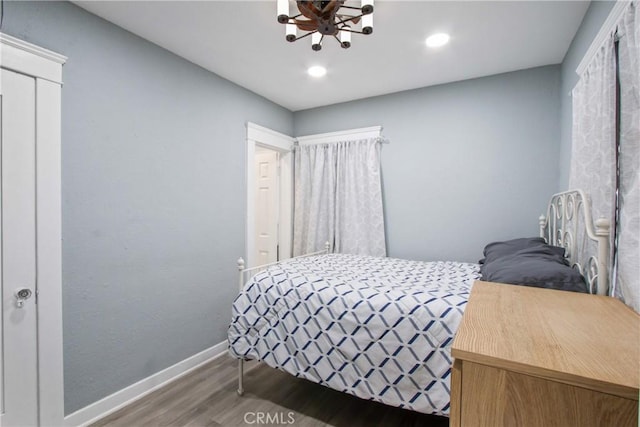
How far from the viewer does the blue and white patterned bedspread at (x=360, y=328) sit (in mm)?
1565

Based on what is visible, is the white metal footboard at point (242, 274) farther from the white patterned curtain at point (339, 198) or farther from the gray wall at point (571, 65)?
the gray wall at point (571, 65)

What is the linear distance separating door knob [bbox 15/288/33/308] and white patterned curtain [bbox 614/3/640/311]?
9.30 feet

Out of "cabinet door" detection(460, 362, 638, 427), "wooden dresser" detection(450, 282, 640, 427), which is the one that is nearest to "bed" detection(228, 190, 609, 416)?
"wooden dresser" detection(450, 282, 640, 427)

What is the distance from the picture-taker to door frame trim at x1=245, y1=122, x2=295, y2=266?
123 inches

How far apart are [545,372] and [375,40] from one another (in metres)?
2.25

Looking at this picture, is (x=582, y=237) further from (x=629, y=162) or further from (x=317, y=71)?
(x=317, y=71)

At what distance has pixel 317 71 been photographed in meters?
2.72

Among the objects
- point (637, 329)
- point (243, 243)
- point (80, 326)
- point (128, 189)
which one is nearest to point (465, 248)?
point (637, 329)

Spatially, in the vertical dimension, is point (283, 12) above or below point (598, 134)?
above

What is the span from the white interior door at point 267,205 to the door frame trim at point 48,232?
233 centimetres

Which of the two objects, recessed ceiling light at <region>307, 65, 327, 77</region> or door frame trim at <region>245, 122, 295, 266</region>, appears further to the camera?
A: door frame trim at <region>245, 122, 295, 266</region>

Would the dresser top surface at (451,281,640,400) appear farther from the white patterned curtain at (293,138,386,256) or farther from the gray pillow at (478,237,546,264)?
the white patterned curtain at (293,138,386,256)

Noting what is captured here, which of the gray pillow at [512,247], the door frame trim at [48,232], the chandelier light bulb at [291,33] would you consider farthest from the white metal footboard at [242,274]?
the gray pillow at [512,247]

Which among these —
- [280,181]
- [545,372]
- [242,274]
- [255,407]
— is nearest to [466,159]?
[280,181]
